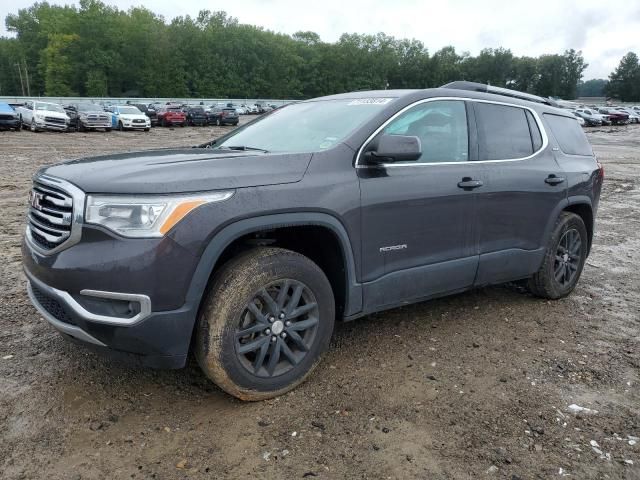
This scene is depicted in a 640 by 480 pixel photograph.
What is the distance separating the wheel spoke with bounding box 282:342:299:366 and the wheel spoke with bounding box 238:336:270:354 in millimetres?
134

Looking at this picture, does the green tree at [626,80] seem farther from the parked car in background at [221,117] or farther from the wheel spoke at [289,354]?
the wheel spoke at [289,354]

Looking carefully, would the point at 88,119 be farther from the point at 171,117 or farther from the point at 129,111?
the point at 171,117

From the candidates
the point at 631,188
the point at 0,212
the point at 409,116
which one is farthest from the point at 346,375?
the point at 631,188

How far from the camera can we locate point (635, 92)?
116625mm

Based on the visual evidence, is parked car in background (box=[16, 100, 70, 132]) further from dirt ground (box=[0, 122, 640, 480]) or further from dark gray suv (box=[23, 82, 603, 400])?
dark gray suv (box=[23, 82, 603, 400])

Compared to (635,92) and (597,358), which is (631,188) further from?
(635,92)

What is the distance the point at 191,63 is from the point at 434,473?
339 ft

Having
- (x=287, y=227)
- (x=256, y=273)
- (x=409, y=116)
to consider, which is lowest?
(x=256, y=273)

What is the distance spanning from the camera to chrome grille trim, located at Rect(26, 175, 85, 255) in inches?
104

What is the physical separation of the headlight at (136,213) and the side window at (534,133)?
323 cm

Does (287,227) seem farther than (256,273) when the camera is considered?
Yes

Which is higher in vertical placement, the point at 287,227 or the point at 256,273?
the point at 287,227

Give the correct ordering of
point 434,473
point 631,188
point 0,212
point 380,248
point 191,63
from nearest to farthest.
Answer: point 434,473
point 380,248
point 0,212
point 631,188
point 191,63

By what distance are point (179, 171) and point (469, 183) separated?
2.08 m
